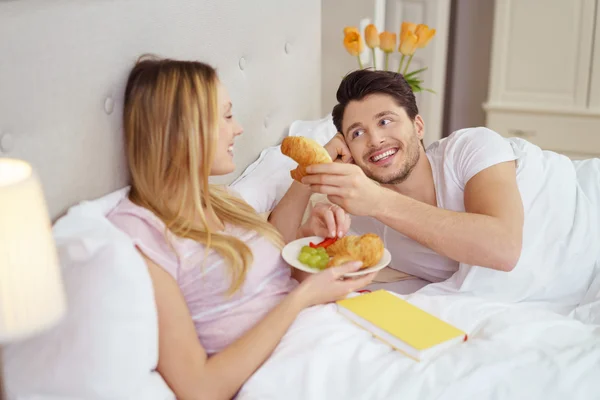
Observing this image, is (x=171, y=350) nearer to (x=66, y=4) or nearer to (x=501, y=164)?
(x=66, y=4)

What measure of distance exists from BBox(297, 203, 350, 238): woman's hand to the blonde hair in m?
0.29

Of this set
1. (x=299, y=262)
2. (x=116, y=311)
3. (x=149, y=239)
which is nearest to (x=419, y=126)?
(x=299, y=262)

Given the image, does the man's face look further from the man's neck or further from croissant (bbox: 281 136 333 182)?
croissant (bbox: 281 136 333 182)

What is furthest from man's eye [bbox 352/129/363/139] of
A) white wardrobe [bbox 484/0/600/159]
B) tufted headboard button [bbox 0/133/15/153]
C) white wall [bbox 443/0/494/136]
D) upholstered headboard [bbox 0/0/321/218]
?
white wall [bbox 443/0/494/136]

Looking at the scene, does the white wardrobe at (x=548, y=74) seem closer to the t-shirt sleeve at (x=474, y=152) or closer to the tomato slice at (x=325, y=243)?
the t-shirt sleeve at (x=474, y=152)

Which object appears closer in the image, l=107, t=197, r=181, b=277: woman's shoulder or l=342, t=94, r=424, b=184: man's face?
l=107, t=197, r=181, b=277: woman's shoulder

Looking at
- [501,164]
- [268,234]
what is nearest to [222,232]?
[268,234]

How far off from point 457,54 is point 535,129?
64cm

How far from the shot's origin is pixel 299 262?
1377 mm

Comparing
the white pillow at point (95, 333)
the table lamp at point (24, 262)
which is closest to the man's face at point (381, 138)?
the white pillow at point (95, 333)

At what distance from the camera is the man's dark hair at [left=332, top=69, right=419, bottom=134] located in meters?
1.76

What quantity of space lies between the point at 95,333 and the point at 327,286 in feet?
1.58

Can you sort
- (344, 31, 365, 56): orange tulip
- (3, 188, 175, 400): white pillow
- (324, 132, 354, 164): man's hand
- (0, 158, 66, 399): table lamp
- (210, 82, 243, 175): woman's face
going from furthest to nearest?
(344, 31, 365, 56): orange tulip
(324, 132, 354, 164): man's hand
(210, 82, 243, 175): woman's face
(3, 188, 175, 400): white pillow
(0, 158, 66, 399): table lamp

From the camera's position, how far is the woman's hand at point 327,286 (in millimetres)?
1301
